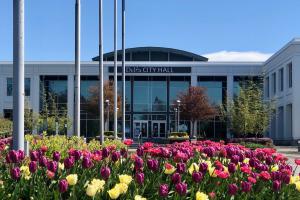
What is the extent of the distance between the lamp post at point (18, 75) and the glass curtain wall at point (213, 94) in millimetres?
58780

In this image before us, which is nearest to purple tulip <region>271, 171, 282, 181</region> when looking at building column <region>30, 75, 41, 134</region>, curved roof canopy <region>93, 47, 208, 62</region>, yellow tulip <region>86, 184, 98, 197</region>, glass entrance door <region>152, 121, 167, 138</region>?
yellow tulip <region>86, 184, 98, 197</region>

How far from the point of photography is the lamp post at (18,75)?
31.1 ft

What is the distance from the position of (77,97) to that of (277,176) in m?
15.1

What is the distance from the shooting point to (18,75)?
31.5 ft

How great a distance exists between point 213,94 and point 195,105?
757cm

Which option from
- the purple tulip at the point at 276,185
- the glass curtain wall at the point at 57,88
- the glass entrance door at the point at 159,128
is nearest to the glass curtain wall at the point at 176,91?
the glass entrance door at the point at 159,128

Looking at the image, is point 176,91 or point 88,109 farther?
point 176,91

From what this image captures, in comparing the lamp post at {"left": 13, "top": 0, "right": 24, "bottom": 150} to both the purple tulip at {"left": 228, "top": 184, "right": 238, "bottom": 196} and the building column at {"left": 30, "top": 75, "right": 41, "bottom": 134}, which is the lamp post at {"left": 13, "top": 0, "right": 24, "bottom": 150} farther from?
the building column at {"left": 30, "top": 75, "right": 41, "bottom": 134}

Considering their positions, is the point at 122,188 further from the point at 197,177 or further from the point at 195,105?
the point at 195,105

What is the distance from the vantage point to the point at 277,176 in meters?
6.19

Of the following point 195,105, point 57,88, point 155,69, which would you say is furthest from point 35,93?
point 195,105

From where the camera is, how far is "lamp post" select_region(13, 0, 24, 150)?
948 cm

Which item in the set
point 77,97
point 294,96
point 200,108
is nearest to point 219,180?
point 77,97

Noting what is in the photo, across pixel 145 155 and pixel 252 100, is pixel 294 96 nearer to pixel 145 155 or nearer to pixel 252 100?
pixel 252 100
